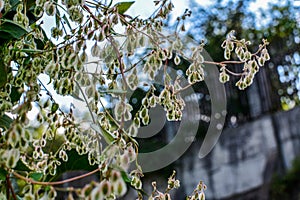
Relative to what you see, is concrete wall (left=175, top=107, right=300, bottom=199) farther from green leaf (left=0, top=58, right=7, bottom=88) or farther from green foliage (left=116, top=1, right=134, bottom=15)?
green leaf (left=0, top=58, right=7, bottom=88)

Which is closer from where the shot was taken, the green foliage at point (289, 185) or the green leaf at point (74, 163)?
the green leaf at point (74, 163)

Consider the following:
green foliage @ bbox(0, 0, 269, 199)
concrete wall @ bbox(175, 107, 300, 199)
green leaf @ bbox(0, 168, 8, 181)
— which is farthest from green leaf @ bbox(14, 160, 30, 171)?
concrete wall @ bbox(175, 107, 300, 199)

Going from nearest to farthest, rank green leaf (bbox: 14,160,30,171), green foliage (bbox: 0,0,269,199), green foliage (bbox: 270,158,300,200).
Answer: green foliage (bbox: 0,0,269,199)
green leaf (bbox: 14,160,30,171)
green foliage (bbox: 270,158,300,200)

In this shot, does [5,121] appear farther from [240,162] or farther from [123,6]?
[240,162]

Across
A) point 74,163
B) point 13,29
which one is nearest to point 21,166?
point 74,163

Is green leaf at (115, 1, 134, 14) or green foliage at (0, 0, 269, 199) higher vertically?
green leaf at (115, 1, 134, 14)

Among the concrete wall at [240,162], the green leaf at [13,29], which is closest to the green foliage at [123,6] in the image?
the green leaf at [13,29]

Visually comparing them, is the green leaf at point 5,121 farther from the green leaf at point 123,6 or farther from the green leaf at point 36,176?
the green leaf at point 123,6

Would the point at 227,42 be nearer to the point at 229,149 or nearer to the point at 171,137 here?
the point at 171,137

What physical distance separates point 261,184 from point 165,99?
8.79 ft

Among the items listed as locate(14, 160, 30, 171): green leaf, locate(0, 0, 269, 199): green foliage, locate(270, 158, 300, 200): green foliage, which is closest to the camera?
locate(0, 0, 269, 199): green foliage

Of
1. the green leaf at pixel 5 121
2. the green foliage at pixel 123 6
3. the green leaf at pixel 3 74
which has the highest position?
the green foliage at pixel 123 6

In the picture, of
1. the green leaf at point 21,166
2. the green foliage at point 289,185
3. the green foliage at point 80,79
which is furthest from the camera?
the green foliage at point 289,185

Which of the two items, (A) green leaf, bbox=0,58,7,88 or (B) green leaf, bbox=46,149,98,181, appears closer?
(A) green leaf, bbox=0,58,7,88
